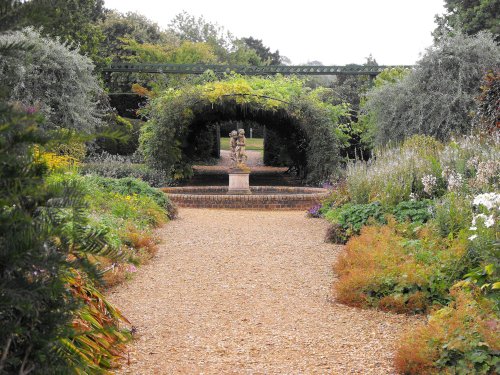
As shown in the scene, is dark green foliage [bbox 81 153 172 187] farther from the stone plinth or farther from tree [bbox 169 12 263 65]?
tree [bbox 169 12 263 65]

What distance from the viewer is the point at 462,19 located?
27016 millimetres

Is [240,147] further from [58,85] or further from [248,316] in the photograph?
[248,316]

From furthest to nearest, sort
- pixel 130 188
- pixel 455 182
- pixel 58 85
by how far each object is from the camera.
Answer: pixel 58 85, pixel 130 188, pixel 455 182

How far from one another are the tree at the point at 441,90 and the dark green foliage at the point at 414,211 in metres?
8.90

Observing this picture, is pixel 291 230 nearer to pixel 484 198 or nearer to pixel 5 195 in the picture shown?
pixel 484 198

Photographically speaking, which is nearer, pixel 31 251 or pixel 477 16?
pixel 31 251

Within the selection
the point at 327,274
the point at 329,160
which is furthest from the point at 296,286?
the point at 329,160

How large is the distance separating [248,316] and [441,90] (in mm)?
13667

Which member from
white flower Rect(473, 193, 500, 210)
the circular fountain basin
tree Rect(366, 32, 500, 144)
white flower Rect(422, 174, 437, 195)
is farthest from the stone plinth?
white flower Rect(473, 193, 500, 210)

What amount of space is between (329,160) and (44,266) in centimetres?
1454

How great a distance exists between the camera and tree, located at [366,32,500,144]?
16.9m

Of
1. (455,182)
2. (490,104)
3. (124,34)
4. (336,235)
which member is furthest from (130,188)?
(124,34)

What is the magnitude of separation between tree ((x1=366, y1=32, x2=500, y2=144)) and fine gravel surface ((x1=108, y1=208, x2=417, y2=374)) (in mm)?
9772

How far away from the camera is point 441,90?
1731 cm
